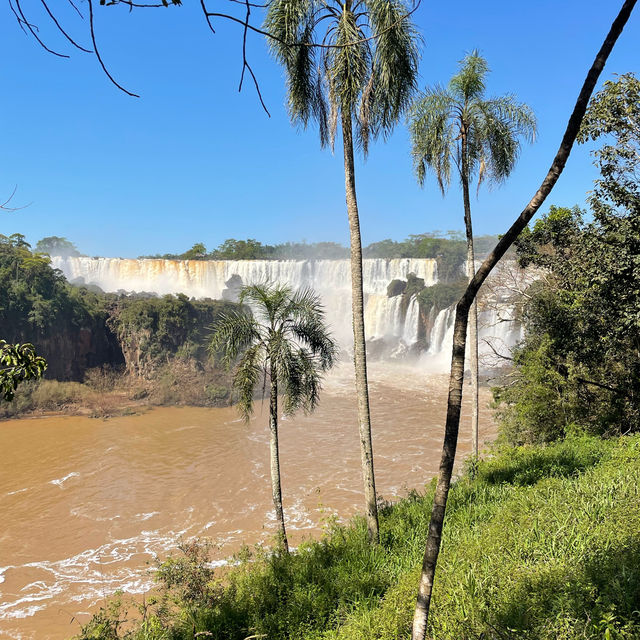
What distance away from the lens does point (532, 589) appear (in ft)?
10.6

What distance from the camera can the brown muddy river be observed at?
31.4 ft

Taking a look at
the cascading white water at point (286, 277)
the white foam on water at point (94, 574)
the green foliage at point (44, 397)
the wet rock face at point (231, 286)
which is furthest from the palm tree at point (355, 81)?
the wet rock face at point (231, 286)

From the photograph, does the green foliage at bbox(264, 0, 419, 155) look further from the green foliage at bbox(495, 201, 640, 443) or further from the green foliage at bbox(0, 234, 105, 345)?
the green foliage at bbox(0, 234, 105, 345)

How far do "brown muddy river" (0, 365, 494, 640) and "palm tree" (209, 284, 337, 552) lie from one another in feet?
14.6

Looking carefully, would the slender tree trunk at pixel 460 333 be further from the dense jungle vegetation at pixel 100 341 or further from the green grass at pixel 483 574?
the dense jungle vegetation at pixel 100 341

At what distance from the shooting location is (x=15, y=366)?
265 cm

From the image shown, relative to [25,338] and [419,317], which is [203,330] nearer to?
[25,338]

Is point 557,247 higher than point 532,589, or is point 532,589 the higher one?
point 557,247

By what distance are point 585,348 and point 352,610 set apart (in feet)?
27.3

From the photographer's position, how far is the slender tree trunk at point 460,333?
2100 mm

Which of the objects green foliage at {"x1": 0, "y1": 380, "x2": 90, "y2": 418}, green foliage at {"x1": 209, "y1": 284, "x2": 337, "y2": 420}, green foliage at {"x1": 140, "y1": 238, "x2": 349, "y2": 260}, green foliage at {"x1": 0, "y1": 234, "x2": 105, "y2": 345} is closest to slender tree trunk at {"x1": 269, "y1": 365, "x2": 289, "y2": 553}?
green foliage at {"x1": 209, "y1": 284, "x2": 337, "y2": 420}

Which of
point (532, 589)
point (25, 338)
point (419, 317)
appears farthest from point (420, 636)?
point (419, 317)

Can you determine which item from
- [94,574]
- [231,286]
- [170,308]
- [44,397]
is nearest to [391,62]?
[94,574]

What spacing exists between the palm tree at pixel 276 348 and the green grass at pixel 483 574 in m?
2.18
